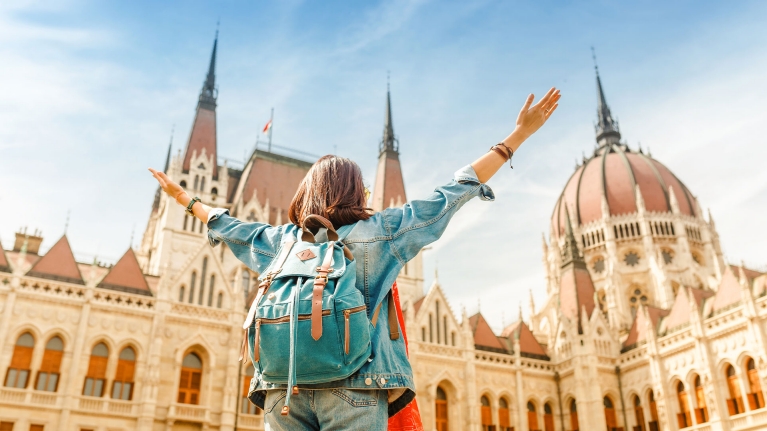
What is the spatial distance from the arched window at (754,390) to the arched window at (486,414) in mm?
10929

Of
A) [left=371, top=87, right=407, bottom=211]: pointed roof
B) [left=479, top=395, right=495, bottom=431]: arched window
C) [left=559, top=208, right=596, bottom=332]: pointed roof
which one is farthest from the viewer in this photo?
[left=371, top=87, right=407, bottom=211]: pointed roof

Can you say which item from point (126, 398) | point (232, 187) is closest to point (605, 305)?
point (232, 187)

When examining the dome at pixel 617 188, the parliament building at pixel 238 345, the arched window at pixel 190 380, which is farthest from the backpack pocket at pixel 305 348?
the dome at pixel 617 188

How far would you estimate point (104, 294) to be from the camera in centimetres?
2608

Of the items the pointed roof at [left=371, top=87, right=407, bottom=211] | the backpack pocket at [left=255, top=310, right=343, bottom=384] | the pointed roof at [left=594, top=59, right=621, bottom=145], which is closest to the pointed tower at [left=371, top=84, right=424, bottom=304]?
the pointed roof at [left=371, top=87, right=407, bottom=211]

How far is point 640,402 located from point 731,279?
7214mm

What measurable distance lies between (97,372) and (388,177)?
75.5ft

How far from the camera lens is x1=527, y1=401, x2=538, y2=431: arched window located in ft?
104

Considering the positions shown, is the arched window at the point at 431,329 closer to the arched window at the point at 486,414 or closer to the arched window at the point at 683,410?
the arched window at the point at 486,414

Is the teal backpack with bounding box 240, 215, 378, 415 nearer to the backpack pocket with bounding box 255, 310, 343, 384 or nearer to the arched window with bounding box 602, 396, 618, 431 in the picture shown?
the backpack pocket with bounding box 255, 310, 343, 384

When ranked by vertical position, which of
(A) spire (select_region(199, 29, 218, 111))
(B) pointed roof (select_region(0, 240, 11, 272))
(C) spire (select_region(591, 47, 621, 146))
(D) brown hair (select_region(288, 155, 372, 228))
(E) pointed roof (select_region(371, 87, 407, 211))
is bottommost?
(D) brown hair (select_region(288, 155, 372, 228))

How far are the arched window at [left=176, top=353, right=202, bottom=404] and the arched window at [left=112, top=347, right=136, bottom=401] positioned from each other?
1.87 metres

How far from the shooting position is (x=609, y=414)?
31.9 m

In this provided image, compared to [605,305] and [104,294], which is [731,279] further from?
[104,294]
